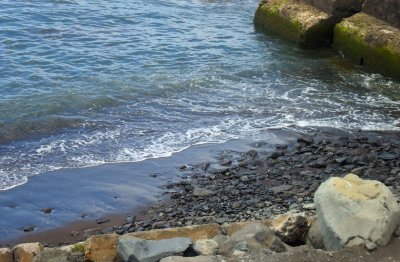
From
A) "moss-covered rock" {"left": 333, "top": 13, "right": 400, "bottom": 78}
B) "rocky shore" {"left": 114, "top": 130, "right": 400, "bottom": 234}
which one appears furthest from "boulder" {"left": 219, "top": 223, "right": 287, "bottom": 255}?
"moss-covered rock" {"left": 333, "top": 13, "right": 400, "bottom": 78}

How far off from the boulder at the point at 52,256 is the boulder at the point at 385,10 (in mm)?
12750

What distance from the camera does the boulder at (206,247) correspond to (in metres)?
6.41

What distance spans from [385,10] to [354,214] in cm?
1203

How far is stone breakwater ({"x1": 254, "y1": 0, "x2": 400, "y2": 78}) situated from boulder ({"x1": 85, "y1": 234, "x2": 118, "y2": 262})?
11180mm

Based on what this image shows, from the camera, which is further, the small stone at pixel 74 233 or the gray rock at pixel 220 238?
the small stone at pixel 74 233

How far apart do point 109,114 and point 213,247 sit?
752 centimetres

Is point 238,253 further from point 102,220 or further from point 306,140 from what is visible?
point 306,140

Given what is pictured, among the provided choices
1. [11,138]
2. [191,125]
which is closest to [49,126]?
[11,138]

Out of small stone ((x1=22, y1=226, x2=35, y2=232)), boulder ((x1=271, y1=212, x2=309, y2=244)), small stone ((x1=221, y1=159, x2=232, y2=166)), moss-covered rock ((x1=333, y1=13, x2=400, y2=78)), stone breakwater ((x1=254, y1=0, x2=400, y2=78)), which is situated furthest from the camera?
stone breakwater ((x1=254, y1=0, x2=400, y2=78))

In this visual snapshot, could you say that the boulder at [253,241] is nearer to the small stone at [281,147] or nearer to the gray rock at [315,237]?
the gray rock at [315,237]

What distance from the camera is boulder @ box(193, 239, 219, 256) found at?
6411mm

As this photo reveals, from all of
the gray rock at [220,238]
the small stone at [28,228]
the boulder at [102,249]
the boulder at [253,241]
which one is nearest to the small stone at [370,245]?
the boulder at [253,241]

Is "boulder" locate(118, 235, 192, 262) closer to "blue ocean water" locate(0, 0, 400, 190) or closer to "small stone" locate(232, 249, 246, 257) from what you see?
"small stone" locate(232, 249, 246, 257)

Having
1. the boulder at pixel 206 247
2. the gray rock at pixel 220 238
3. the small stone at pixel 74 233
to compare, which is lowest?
the small stone at pixel 74 233
